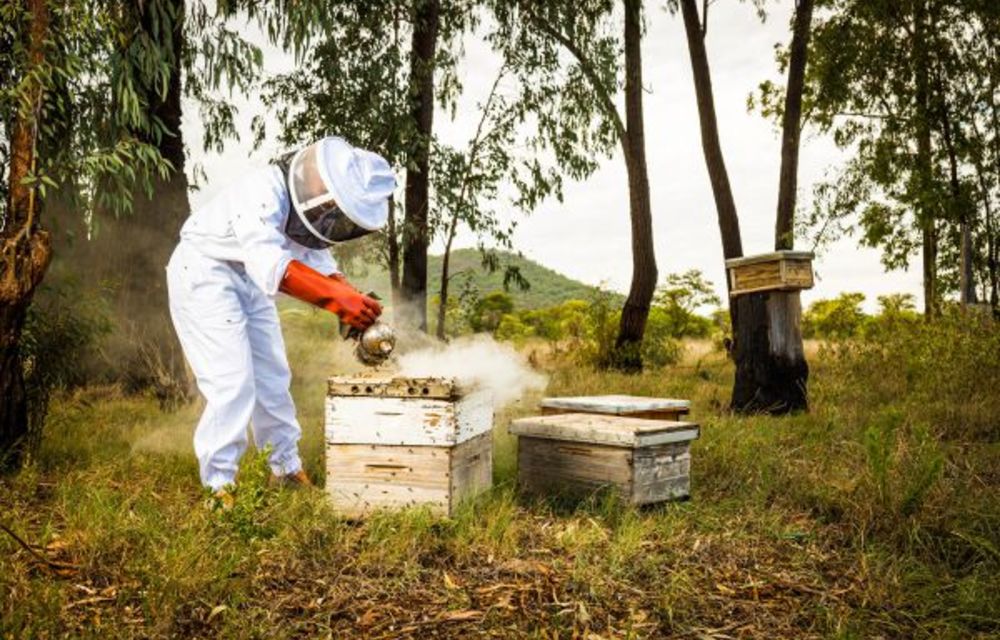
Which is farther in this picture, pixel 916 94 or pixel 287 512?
pixel 916 94

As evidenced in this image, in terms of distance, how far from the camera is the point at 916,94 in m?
14.6

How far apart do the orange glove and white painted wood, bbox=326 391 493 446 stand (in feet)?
1.22

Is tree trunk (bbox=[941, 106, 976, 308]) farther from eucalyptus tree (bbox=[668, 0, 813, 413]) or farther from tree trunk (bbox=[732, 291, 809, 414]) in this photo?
tree trunk (bbox=[732, 291, 809, 414])

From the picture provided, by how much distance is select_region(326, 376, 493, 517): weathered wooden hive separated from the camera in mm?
3898

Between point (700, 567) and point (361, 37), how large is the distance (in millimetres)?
8563

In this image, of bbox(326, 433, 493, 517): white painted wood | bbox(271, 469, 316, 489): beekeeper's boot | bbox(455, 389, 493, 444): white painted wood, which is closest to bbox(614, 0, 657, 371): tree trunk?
bbox(271, 469, 316, 489): beekeeper's boot

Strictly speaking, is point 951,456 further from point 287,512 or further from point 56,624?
point 56,624

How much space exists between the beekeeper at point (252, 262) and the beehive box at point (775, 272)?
4449 millimetres

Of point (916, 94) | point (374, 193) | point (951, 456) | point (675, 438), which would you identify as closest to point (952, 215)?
point (916, 94)

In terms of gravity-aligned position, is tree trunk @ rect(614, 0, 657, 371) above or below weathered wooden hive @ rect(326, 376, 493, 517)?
above

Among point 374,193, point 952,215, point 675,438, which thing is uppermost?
point 952,215

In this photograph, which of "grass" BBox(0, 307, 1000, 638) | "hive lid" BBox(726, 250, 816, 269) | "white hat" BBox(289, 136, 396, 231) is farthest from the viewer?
"hive lid" BBox(726, 250, 816, 269)

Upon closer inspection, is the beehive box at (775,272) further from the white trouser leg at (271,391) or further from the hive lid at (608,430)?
the white trouser leg at (271,391)

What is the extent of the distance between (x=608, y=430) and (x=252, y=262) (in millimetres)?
1852
